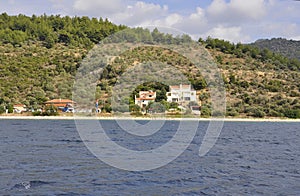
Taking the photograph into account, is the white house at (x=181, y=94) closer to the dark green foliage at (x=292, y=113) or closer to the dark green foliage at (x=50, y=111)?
the dark green foliage at (x=292, y=113)

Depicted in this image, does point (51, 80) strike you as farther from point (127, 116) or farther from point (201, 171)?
point (201, 171)

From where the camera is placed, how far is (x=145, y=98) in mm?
55656

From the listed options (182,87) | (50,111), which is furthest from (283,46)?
(50,111)

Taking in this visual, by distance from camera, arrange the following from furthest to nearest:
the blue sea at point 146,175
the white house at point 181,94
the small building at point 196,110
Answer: the white house at point 181,94 < the small building at point 196,110 < the blue sea at point 146,175

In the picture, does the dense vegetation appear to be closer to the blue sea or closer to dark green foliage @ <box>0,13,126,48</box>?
dark green foliage @ <box>0,13,126,48</box>

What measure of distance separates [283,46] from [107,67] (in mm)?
78607

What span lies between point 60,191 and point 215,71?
5898 cm

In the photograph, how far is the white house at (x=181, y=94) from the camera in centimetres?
5669

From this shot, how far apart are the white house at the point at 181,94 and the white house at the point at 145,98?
2173 mm

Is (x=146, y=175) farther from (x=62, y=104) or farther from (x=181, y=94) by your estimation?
(x=181, y=94)

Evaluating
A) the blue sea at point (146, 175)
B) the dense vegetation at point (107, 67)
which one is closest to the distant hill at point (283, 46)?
the dense vegetation at point (107, 67)

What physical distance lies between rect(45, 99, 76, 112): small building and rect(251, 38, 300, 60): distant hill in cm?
7742

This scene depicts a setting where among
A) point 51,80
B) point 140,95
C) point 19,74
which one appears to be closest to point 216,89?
point 140,95

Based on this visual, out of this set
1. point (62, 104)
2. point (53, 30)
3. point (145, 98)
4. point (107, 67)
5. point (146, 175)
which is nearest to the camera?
point (146, 175)
